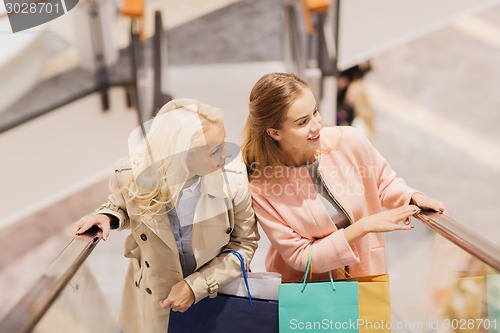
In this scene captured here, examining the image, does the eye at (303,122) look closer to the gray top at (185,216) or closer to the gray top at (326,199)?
the gray top at (326,199)

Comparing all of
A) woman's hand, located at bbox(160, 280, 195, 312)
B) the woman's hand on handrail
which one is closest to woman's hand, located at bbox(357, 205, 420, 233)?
the woman's hand on handrail

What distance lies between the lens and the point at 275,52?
6.65 meters

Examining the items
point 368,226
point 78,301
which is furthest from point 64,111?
point 368,226

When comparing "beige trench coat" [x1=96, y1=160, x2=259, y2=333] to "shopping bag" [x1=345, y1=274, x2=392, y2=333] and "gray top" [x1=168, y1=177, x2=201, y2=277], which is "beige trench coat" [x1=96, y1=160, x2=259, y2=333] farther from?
"shopping bag" [x1=345, y1=274, x2=392, y2=333]

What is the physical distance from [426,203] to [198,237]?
84 cm

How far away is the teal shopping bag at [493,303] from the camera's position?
2053mm

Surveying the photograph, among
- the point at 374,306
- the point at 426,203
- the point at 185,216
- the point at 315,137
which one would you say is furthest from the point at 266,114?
the point at 374,306

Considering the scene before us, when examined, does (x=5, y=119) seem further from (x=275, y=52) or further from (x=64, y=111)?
(x=275, y=52)

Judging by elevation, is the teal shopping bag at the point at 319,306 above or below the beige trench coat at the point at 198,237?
below

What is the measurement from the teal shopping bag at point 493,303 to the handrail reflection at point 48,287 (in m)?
1.35

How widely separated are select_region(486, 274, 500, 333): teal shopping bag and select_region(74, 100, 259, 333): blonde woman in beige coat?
835mm

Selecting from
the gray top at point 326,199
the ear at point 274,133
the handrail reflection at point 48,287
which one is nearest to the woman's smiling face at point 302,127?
the ear at point 274,133

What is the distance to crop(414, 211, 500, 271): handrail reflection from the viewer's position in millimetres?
1894

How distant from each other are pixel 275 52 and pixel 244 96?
6.80ft
